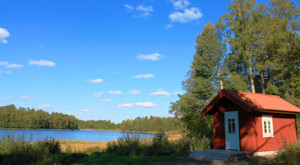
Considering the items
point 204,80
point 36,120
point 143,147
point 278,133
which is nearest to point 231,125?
point 278,133

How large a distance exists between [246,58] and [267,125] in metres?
11.8

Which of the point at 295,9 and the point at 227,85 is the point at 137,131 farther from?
the point at 295,9

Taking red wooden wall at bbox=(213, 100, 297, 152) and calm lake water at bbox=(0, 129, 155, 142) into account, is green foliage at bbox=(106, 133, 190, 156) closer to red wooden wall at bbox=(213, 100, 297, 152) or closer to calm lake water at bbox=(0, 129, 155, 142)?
calm lake water at bbox=(0, 129, 155, 142)

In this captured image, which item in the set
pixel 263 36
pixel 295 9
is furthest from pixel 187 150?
pixel 295 9

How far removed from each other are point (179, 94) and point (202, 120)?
797 centimetres

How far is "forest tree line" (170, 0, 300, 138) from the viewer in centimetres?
2095

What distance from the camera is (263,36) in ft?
71.2

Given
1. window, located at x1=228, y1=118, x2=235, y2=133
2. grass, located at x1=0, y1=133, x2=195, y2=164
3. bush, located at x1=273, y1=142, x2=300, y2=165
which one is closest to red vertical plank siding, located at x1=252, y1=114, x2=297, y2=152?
window, located at x1=228, y1=118, x2=235, y2=133

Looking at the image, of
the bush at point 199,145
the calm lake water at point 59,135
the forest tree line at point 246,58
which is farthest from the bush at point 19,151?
the forest tree line at point 246,58

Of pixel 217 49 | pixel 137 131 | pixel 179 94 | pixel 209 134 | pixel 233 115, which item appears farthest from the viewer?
pixel 179 94

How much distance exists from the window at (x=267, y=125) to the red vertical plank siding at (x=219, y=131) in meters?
2.14

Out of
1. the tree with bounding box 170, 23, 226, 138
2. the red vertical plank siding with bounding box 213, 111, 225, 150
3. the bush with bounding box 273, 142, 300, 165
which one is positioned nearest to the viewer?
the bush with bounding box 273, 142, 300, 165

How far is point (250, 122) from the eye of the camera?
11.5 meters

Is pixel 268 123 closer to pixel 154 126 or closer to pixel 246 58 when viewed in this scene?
pixel 246 58
